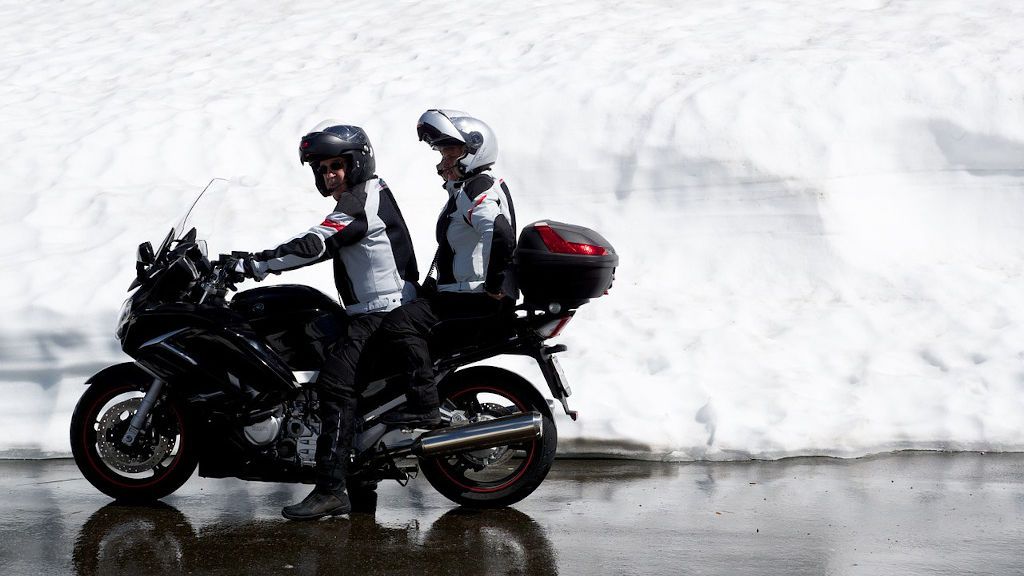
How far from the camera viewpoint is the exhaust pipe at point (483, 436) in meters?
5.56

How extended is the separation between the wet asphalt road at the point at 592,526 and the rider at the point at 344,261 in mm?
291

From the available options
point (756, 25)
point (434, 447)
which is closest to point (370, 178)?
point (434, 447)

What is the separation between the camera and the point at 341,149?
5.50 metres

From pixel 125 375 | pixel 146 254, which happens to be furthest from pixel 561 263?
pixel 125 375

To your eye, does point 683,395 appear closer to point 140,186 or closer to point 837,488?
point 837,488

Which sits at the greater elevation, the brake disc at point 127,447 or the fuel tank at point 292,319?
the fuel tank at point 292,319

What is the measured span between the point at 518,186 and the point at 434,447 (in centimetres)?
538

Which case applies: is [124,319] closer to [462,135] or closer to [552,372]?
[462,135]

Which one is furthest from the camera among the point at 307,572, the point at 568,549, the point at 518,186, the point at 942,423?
the point at 518,186

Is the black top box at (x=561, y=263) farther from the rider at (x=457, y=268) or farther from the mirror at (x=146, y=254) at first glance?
the mirror at (x=146, y=254)

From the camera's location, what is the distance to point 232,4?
16359 mm

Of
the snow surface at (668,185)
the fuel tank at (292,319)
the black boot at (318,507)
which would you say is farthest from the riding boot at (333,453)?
the snow surface at (668,185)

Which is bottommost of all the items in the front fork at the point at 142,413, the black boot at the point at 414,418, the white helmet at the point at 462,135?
the black boot at the point at 414,418

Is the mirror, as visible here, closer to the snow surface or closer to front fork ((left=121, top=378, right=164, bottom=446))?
front fork ((left=121, top=378, right=164, bottom=446))
